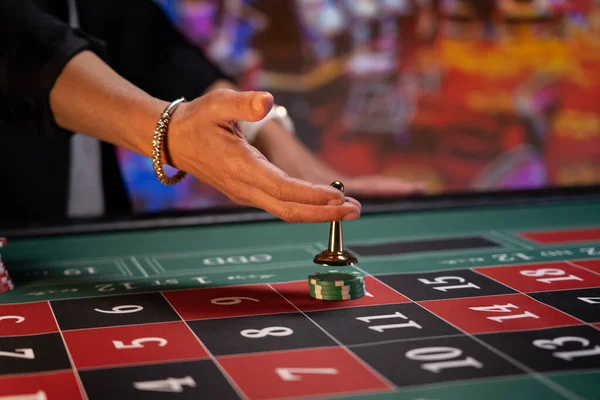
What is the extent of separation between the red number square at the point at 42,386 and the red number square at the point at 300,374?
23 cm

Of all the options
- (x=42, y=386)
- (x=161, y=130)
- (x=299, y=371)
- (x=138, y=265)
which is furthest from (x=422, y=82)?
(x=42, y=386)

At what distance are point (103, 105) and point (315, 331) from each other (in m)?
0.83

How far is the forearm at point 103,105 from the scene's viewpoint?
2.00 meters

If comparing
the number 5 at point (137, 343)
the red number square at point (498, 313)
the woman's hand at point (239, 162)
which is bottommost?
the number 5 at point (137, 343)

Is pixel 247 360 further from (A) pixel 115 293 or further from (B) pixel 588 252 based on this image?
(B) pixel 588 252

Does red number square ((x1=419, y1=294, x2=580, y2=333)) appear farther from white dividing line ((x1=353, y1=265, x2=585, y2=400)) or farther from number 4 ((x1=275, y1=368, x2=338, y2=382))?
number 4 ((x1=275, y1=368, x2=338, y2=382))

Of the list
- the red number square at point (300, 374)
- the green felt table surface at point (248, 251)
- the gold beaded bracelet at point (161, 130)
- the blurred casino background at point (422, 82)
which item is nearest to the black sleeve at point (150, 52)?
the green felt table surface at point (248, 251)

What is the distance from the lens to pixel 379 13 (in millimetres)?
5902

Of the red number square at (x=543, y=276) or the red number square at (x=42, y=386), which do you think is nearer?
the red number square at (x=42, y=386)

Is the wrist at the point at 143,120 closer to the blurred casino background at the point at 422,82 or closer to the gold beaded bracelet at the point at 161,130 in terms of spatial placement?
the gold beaded bracelet at the point at 161,130

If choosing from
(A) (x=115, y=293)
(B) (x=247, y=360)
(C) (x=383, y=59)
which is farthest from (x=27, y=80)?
(C) (x=383, y=59)

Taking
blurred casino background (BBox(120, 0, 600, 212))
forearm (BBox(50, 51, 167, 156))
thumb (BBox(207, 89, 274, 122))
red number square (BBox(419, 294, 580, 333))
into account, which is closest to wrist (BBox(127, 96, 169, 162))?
forearm (BBox(50, 51, 167, 156))

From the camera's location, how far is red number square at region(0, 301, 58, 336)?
1.59 m

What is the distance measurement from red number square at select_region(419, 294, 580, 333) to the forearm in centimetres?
73
